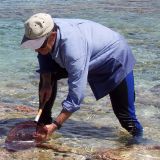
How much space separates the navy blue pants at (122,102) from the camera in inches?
220

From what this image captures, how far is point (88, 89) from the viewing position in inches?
367

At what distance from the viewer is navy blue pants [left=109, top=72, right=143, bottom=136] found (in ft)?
18.4

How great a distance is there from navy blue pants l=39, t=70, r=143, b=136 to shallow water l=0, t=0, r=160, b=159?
0.37 m

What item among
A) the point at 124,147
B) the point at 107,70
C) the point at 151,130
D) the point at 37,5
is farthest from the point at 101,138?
the point at 37,5

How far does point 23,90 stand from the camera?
9.27 meters

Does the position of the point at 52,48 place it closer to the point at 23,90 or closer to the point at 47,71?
the point at 47,71

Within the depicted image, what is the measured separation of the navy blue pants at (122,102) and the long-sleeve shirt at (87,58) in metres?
0.14

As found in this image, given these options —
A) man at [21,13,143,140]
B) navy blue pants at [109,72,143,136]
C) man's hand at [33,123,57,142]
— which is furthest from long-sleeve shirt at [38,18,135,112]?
man's hand at [33,123,57,142]

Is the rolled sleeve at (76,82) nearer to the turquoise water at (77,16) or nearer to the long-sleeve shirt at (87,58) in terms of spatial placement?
the long-sleeve shirt at (87,58)

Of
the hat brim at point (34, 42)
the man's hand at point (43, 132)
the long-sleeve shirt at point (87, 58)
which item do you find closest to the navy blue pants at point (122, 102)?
the long-sleeve shirt at point (87, 58)

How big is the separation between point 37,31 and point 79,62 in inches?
19.9

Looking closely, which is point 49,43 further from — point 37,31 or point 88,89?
point 88,89

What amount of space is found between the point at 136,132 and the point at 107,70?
1.20 meters

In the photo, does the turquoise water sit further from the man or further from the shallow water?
the man
